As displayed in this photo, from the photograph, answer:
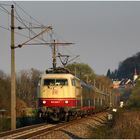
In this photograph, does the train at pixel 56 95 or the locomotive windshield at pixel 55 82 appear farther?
the locomotive windshield at pixel 55 82

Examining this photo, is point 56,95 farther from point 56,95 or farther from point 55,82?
point 55,82

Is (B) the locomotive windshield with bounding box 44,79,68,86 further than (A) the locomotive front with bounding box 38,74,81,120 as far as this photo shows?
Yes

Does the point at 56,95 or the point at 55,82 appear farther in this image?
the point at 55,82

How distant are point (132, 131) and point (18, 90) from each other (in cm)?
8346

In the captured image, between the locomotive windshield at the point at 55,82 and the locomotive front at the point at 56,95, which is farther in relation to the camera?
the locomotive windshield at the point at 55,82

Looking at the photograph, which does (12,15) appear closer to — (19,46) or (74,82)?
(19,46)

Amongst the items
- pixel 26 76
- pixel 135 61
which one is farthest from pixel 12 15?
pixel 135 61

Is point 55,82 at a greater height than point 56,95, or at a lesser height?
greater

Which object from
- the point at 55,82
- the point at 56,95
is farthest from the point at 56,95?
the point at 55,82

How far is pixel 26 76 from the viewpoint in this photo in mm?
110375

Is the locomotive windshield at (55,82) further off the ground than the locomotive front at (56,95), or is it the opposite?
the locomotive windshield at (55,82)

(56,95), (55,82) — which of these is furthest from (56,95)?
(55,82)

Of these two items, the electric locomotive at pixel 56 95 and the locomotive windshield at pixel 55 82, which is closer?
the electric locomotive at pixel 56 95

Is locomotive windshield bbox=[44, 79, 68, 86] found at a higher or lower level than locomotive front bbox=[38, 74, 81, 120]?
higher
